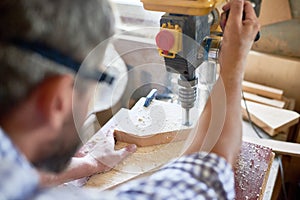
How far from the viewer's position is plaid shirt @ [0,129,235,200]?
395 millimetres

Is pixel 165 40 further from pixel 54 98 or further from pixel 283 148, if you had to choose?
pixel 283 148

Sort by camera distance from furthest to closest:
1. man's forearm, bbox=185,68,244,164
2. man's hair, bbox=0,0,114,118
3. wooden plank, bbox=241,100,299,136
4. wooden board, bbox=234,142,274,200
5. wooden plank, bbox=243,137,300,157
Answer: wooden plank, bbox=241,100,299,136, wooden plank, bbox=243,137,300,157, wooden board, bbox=234,142,274,200, man's forearm, bbox=185,68,244,164, man's hair, bbox=0,0,114,118

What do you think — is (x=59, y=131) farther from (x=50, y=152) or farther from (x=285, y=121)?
(x=285, y=121)

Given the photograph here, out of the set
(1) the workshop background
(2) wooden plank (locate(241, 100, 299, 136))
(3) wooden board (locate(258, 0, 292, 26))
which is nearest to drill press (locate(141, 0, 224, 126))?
(1) the workshop background

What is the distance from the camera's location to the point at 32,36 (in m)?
0.39

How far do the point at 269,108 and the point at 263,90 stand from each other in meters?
0.12

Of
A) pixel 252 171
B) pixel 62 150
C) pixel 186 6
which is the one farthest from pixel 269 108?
pixel 62 150

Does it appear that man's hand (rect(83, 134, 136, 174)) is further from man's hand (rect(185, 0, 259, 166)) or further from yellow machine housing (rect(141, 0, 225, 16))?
yellow machine housing (rect(141, 0, 225, 16))

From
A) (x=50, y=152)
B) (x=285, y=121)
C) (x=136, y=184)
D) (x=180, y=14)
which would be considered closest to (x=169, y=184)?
(x=136, y=184)

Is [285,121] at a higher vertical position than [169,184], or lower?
lower

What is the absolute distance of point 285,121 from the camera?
1.39 m

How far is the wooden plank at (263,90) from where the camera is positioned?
1.55 metres

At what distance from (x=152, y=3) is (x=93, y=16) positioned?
314mm

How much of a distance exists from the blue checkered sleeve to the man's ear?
16cm
